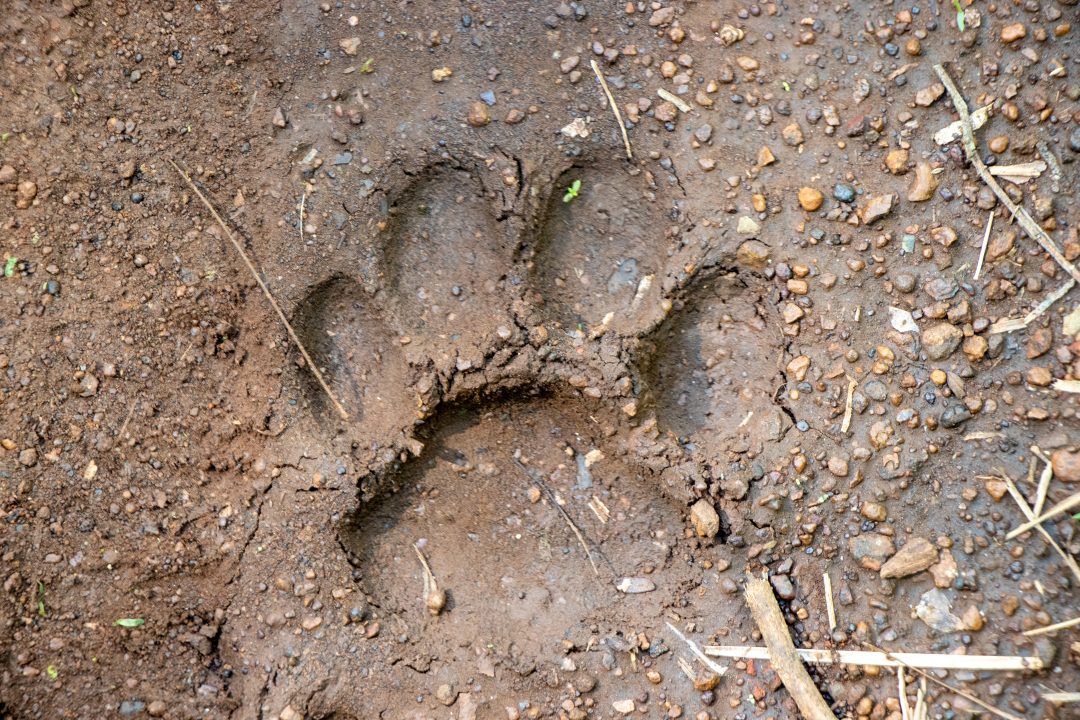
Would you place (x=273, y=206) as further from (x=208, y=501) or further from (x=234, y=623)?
(x=234, y=623)

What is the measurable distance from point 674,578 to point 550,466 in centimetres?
43

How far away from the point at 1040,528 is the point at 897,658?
0.45 meters

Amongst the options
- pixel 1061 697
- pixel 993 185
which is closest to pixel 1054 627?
pixel 1061 697

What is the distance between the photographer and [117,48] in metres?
2.18

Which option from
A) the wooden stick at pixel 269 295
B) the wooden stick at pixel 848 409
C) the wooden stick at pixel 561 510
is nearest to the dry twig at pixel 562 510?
the wooden stick at pixel 561 510

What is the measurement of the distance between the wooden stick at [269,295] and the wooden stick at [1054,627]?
1736 millimetres

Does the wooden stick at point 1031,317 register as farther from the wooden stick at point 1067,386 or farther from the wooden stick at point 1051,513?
the wooden stick at point 1051,513

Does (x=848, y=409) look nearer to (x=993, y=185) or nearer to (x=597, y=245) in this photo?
(x=993, y=185)

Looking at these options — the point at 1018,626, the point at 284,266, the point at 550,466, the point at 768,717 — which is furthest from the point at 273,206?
the point at 1018,626

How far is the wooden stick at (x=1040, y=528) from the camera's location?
6.15ft

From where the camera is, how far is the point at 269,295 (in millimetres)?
2146

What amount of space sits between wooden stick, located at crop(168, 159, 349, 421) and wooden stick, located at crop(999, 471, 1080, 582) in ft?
5.40

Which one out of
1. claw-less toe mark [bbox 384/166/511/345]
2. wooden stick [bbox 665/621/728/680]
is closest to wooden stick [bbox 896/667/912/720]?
wooden stick [bbox 665/621/728/680]

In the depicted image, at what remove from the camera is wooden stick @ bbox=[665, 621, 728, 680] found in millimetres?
2043
